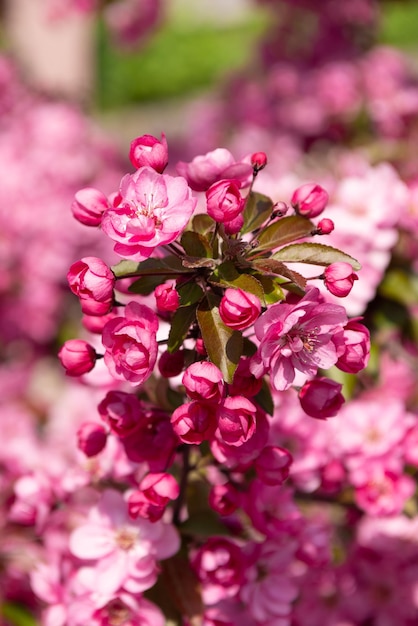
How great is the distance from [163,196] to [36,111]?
2809 millimetres

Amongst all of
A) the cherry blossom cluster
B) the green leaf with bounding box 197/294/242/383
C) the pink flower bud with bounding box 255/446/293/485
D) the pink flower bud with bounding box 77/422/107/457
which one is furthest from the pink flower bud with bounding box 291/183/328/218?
the pink flower bud with bounding box 77/422/107/457

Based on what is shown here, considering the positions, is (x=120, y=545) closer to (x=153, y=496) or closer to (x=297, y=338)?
(x=153, y=496)

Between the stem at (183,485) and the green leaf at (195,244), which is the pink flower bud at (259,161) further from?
the stem at (183,485)

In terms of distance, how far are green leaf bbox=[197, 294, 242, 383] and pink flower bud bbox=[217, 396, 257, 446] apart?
0.03 meters

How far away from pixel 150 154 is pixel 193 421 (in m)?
0.34

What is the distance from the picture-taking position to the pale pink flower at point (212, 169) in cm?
102

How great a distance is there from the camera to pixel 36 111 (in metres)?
3.54

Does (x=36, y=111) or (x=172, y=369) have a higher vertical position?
(x=172, y=369)

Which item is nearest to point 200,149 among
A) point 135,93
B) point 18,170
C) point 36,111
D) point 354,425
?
point 36,111

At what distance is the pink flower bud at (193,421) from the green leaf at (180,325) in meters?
0.08

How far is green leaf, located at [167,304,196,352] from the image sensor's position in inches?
37.6

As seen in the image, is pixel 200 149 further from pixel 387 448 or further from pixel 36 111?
pixel 387 448

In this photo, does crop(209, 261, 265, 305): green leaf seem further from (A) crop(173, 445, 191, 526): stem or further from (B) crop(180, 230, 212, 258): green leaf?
(A) crop(173, 445, 191, 526): stem

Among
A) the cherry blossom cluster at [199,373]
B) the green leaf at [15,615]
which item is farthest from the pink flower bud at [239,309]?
the green leaf at [15,615]
